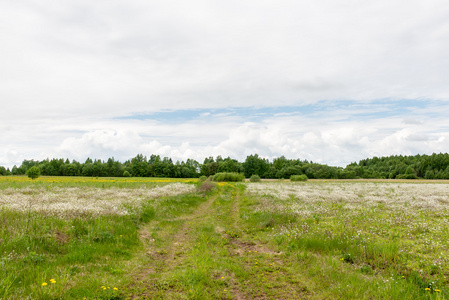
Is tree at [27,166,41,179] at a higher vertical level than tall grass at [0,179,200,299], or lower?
higher

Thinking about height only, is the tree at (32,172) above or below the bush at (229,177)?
above

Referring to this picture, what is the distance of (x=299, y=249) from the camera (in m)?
10.0

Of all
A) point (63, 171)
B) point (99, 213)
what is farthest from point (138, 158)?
point (99, 213)

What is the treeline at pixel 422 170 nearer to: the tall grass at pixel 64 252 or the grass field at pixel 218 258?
the grass field at pixel 218 258

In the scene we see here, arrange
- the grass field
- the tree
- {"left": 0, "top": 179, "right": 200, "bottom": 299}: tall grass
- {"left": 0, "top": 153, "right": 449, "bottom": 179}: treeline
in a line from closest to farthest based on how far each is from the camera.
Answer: {"left": 0, "top": 179, "right": 200, "bottom": 299}: tall grass, the grass field, the tree, {"left": 0, "top": 153, "right": 449, "bottom": 179}: treeline

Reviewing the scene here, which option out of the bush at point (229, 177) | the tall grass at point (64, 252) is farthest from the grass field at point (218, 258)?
the bush at point (229, 177)

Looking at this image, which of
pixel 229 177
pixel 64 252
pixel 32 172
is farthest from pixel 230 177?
pixel 64 252

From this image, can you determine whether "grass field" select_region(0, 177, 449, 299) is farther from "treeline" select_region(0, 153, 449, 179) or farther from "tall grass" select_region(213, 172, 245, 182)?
"treeline" select_region(0, 153, 449, 179)

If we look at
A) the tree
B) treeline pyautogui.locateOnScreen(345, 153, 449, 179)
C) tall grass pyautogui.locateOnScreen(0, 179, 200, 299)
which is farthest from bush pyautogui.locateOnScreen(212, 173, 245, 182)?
treeline pyautogui.locateOnScreen(345, 153, 449, 179)

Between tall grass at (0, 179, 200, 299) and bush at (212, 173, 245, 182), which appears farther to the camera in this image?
bush at (212, 173, 245, 182)

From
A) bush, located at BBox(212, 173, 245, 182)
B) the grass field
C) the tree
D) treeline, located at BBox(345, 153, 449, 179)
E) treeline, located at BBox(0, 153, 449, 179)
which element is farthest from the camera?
treeline, located at BBox(0, 153, 449, 179)

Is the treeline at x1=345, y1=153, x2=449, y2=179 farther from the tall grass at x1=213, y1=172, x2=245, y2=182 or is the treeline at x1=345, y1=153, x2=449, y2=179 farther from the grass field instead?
the grass field

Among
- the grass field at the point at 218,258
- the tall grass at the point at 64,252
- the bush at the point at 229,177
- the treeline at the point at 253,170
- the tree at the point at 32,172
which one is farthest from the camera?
the treeline at the point at 253,170

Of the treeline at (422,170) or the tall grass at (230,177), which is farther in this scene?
the treeline at (422,170)
